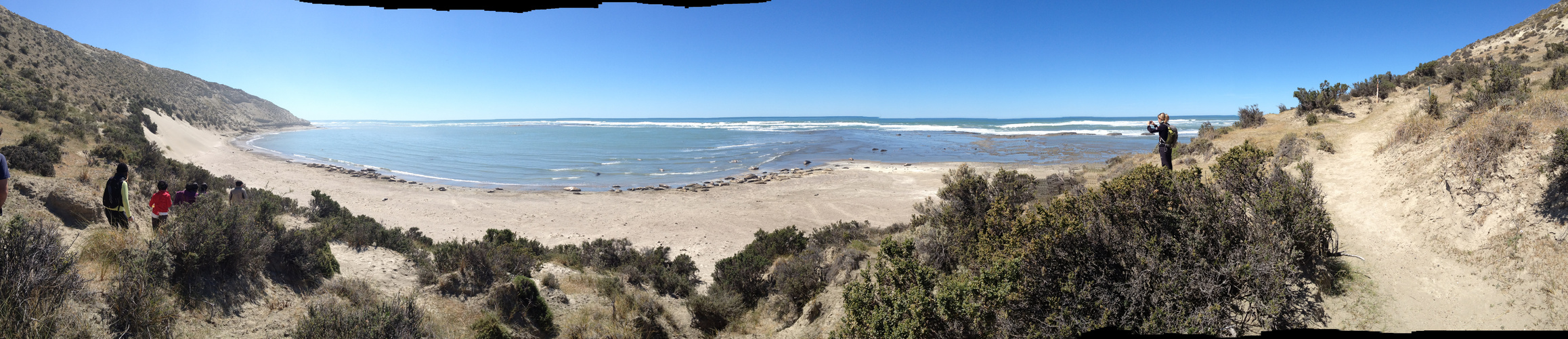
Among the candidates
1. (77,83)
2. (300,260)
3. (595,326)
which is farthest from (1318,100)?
(77,83)

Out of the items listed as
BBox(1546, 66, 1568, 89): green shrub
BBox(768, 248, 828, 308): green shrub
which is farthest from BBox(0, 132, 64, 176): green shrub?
BBox(1546, 66, 1568, 89): green shrub

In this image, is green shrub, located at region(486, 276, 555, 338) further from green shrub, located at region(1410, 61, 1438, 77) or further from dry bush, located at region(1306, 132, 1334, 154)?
green shrub, located at region(1410, 61, 1438, 77)

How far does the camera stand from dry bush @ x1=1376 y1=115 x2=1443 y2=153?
286 inches

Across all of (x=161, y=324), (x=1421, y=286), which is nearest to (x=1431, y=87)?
(x=1421, y=286)

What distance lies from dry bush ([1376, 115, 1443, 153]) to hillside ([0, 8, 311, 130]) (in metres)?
30.4

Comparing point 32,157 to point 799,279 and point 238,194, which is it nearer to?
point 238,194

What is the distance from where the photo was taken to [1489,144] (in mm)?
6039

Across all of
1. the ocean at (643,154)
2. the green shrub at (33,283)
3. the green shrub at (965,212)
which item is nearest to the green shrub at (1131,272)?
the green shrub at (965,212)

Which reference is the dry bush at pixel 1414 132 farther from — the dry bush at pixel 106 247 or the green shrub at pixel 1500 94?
the dry bush at pixel 106 247

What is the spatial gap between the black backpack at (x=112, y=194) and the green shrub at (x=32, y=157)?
10.8 feet

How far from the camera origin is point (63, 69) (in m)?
30.2

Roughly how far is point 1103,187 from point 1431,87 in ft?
57.8

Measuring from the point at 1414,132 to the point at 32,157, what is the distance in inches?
844

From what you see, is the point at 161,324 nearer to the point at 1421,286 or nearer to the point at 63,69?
the point at 1421,286
